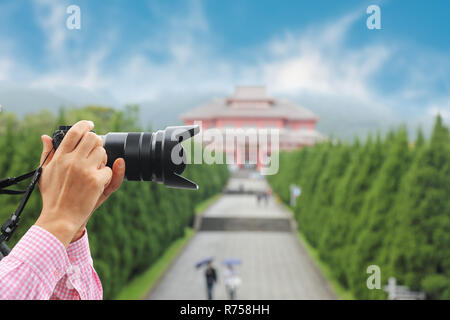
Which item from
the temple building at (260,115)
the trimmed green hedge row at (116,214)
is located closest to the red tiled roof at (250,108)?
the temple building at (260,115)

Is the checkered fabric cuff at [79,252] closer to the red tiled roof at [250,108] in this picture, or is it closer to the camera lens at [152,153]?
the camera lens at [152,153]

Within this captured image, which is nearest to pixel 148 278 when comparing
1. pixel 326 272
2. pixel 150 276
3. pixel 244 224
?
pixel 150 276

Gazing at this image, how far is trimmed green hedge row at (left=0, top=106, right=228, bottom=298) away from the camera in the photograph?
12.6 feet

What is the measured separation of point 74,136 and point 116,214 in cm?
503

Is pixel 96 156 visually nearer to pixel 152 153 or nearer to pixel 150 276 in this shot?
pixel 152 153

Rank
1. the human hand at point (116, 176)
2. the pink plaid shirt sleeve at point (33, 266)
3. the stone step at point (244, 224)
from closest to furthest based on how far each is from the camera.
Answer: the pink plaid shirt sleeve at point (33, 266) → the human hand at point (116, 176) → the stone step at point (244, 224)

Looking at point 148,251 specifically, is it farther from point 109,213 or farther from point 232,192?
point 232,192

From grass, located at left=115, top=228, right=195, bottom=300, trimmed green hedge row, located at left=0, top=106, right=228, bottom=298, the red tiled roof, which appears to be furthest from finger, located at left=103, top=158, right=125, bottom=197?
the red tiled roof

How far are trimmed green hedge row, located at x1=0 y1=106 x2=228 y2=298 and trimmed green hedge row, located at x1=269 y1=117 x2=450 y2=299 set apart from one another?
147 inches

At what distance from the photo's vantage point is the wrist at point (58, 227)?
694 millimetres

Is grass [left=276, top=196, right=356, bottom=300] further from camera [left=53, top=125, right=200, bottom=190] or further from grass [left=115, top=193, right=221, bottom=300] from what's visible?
camera [left=53, top=125, right=200, bottom=190]

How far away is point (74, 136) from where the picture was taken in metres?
0.69

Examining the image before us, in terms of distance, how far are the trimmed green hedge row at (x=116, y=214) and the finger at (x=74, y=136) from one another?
1.63 m
